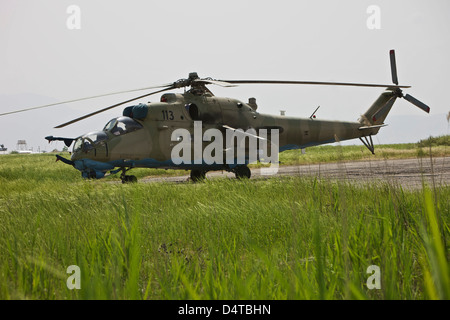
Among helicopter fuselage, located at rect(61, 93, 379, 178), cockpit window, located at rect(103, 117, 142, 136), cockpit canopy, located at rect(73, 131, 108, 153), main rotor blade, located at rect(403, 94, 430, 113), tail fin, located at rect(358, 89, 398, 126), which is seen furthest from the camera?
tail fin, located at rect(358, 89, 398, 126)

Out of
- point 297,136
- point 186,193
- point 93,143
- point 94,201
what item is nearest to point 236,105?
point 297,136

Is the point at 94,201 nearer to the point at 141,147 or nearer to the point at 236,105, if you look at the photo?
the point at 141,147

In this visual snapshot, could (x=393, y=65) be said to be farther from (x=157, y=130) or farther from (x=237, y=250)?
(x=237, y=250)

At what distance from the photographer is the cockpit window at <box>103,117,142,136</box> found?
35.9 feet

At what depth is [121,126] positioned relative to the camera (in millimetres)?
11000

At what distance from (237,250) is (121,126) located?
8.82 metres
